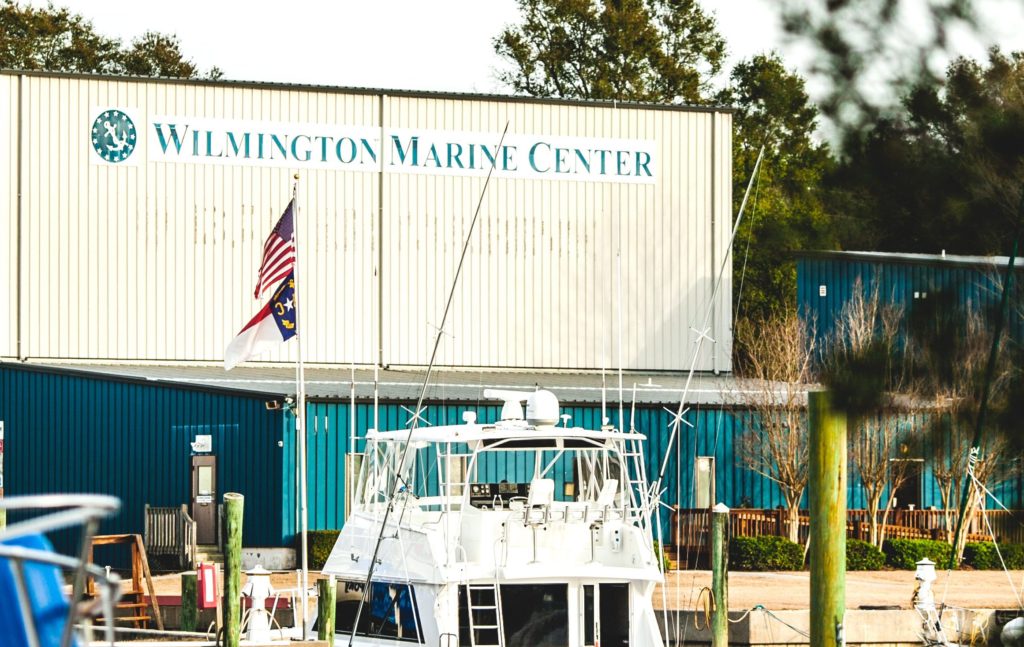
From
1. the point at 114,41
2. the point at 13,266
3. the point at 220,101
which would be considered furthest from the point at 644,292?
the point at 114,41

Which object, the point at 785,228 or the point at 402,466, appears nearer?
the point at 785,228

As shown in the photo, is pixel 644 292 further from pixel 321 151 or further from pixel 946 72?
Result: pixel 946 72

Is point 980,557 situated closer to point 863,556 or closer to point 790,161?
point 863,556

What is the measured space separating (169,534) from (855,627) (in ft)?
49.3

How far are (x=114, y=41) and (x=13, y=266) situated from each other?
2608 centimetres

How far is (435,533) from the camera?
19.3 metres

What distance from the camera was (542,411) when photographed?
20625 mm

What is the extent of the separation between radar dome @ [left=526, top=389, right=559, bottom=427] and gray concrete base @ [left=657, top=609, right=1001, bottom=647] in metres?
4.05

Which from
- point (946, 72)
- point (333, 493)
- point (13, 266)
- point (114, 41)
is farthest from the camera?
point (114, 41)

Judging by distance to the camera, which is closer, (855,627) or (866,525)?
(855,627)

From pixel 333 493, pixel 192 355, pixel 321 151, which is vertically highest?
pixel 321 151

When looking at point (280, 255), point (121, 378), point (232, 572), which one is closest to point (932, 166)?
point (232, 572)

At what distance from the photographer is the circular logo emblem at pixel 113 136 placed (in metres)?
42.2

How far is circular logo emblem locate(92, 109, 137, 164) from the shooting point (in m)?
42.2
